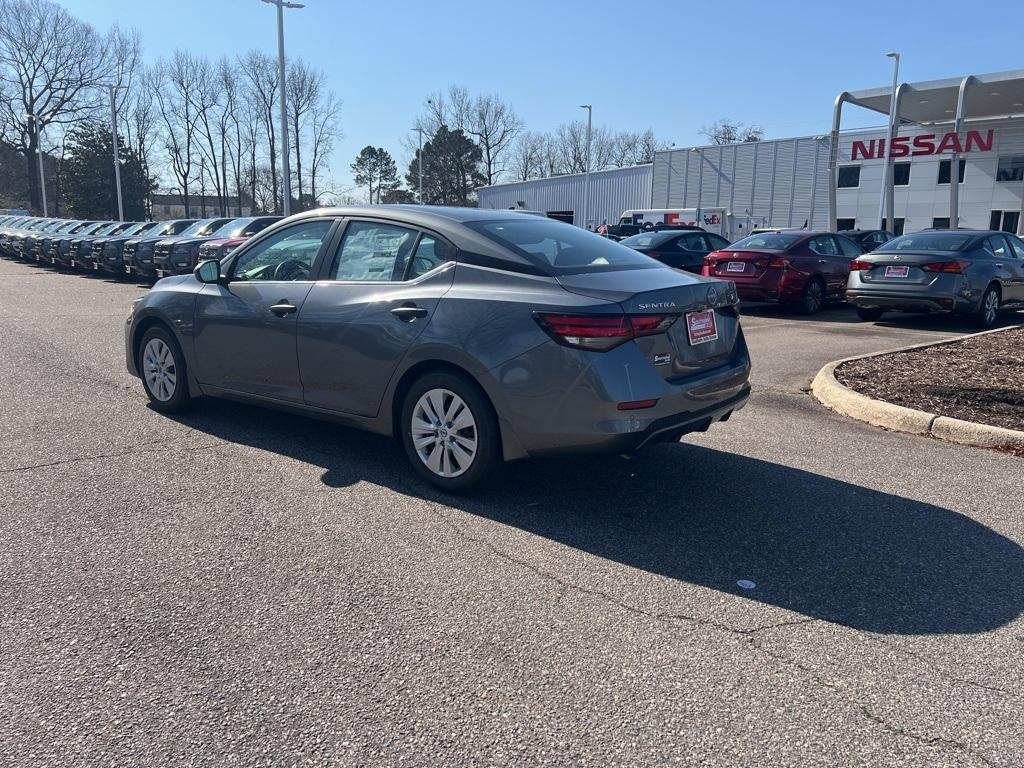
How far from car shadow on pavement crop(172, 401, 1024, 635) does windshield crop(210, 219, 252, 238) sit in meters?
13.0

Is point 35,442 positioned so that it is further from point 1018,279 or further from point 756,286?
point 1018,279

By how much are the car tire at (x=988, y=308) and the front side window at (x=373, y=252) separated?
10.3 metres

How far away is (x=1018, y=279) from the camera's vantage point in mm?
12797

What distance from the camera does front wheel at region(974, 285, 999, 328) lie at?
1220 centimetres

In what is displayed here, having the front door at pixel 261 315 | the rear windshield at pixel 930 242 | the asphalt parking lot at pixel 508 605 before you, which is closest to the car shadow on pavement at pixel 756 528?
the asphalt parking lot at pixel 508 605

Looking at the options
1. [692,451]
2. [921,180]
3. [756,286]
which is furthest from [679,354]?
[921,180]

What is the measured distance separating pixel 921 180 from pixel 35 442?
4534 centimetres

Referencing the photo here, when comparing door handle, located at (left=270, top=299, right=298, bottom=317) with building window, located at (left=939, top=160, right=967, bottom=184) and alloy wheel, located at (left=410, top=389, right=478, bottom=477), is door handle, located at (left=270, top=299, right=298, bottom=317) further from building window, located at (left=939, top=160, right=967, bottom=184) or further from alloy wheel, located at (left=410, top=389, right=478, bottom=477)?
building window, located at (left=939, top=160, right=967, bottom=184)

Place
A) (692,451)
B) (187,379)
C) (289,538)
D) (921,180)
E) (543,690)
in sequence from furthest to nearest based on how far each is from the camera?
(921,180) → (187,379) → (692,451) → (289,538) → (543,690)

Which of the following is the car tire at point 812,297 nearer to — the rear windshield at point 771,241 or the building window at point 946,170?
the rear windshield at point 771,241

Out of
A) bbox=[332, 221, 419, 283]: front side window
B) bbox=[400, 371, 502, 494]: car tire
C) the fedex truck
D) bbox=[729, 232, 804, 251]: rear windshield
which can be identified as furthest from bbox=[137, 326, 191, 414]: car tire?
the fedex truck

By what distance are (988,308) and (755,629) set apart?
11.2 metres

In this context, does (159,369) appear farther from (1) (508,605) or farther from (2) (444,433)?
(1) (508,605)

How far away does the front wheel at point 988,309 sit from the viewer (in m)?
12.2
